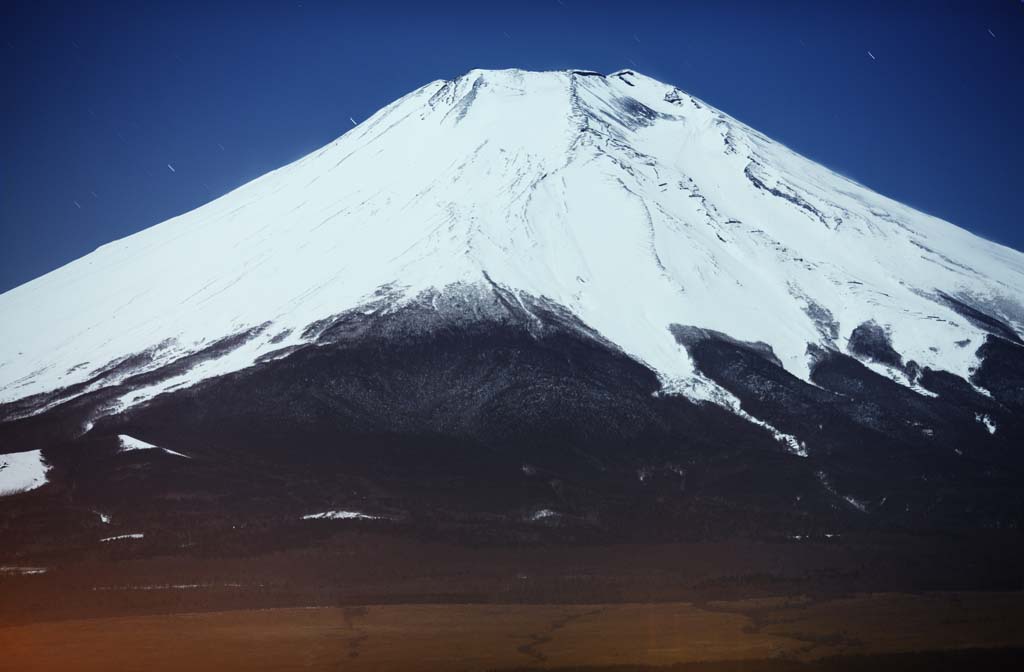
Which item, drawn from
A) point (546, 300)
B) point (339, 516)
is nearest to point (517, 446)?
point (339, 516)

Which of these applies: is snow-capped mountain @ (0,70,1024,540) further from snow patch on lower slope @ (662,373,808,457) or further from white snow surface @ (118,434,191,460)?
white snow surface @ (118,434,191,460)

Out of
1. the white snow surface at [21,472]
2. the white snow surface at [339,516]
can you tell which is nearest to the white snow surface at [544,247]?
the white snow surface at [21,472]

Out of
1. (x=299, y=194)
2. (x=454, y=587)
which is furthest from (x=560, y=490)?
(x=299, y=194)

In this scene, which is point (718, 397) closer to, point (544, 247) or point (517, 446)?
point (517, 446)

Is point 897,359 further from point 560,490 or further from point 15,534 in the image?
point 15,534

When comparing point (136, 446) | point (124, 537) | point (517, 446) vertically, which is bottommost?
point (124, 537)

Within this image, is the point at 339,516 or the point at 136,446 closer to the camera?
the point at 339,516

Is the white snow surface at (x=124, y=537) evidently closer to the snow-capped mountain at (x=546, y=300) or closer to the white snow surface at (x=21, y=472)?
the snow-capped mountain at (x=546, y=300)

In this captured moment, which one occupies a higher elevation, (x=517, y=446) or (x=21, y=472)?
(x=21, y=472)
